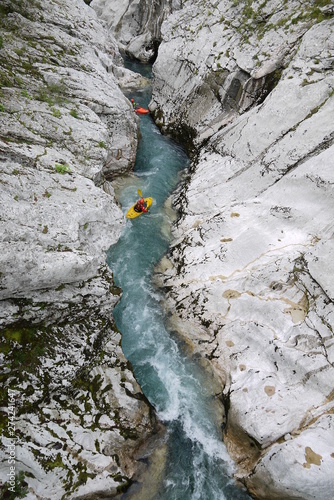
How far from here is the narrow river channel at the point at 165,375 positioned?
33.9 feet

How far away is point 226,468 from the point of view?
1060 centimetres

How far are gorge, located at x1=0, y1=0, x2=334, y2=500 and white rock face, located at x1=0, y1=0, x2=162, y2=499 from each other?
0.17 ft

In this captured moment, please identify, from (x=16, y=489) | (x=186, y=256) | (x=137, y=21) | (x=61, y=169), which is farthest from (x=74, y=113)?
(x=137, y=21)

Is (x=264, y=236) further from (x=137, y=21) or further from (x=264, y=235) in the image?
(x=137, y=21)

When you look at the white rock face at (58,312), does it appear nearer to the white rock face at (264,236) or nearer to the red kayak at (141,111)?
the white rock face at (264,236)

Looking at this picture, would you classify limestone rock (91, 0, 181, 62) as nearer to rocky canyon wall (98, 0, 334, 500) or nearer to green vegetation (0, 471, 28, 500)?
rocky canyon wall (98, 0, 334, 500)

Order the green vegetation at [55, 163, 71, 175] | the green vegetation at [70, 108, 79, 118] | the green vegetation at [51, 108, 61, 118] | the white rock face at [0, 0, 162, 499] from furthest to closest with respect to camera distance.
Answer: the green vegetation at [70, 108, 79, 118], the green vegetation at [51, 108, 61, 118], the green vegetation at [55, 163, 71, 175], the white rock face at [0, 0, 162, 499]

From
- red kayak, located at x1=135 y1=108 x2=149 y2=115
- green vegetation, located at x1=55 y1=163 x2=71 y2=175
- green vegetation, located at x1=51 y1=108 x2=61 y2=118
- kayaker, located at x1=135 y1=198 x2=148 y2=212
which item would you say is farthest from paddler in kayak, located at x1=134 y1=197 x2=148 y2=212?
red kayak, located at x1=135 y1=108 x2=149 y2=115

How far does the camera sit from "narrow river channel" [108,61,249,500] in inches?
407

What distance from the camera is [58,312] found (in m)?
10.8

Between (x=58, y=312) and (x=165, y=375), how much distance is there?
5.15m

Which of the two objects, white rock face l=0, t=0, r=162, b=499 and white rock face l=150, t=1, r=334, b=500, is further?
white rock face l=150, t=1, r=334, b=500

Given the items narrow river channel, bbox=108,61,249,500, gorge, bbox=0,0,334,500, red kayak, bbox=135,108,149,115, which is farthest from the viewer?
red kayak, bbox=135,108,149,115

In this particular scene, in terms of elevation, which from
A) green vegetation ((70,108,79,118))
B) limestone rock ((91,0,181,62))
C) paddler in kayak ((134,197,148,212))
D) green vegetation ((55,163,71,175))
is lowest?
paddler in kayak ((134,197,148,212))
